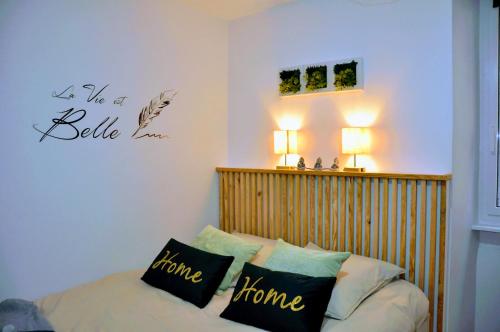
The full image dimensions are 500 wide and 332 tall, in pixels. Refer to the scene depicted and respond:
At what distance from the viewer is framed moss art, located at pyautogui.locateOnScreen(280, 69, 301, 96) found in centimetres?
288

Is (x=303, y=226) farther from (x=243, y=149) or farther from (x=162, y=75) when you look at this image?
(x=162, y=75)

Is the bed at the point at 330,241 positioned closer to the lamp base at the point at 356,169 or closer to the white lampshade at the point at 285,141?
the lamp base at the point at 356,169

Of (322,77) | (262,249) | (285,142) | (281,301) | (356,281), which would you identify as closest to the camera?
(281,301)

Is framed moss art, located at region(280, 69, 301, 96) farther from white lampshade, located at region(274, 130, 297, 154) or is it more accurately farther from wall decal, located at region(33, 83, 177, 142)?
wall decal, located at region(33, 83, 177, 142)

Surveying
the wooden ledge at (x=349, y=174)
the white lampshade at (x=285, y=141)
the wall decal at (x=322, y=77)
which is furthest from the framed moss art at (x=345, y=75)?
the wooden ledge at (x=349, y=174)

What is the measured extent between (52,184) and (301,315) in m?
1.61

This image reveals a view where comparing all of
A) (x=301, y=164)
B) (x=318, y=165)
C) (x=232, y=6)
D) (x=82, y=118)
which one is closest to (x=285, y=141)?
(x=301, y=164)

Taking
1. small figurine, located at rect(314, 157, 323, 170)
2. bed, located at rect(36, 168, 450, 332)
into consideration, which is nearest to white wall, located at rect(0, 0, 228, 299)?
bed, located at rect(36, 168, 450, 332)

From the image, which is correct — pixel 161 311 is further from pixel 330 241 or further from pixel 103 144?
pixel 330 241

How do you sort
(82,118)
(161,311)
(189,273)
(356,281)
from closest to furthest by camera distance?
(161,311) → (356,281) → (189,273) → (82,118)

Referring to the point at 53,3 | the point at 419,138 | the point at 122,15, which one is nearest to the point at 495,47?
the point at 419,138

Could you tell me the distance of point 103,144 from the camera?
249 cm

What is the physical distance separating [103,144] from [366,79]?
6.01 ft

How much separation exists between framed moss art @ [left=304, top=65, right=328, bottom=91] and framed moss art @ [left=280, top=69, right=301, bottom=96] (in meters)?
0.08
